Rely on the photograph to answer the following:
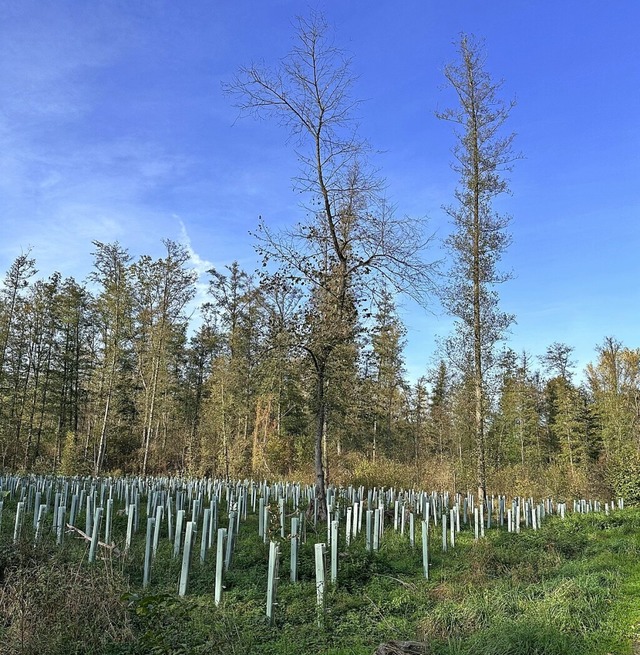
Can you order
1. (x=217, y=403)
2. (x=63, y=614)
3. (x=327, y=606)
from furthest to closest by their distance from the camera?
(x=217, y=403)
(x=327, y=606)
(x=63, y=614)

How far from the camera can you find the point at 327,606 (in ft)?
17.3

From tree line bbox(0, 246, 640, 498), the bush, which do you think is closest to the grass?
the bush

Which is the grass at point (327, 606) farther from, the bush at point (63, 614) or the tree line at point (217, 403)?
the tree line at point (217, 403)

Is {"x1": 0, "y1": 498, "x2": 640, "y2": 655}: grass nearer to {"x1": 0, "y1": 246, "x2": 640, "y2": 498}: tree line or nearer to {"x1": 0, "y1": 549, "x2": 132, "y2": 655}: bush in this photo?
{"x1": 0, "y1": 549, "x2": 132, "y2": 655}: bush

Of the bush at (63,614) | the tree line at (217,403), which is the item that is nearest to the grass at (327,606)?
the bush at (63,614)

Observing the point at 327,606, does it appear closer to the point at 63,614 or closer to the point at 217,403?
the point at 63,614

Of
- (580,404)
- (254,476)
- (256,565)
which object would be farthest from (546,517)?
(580,404)

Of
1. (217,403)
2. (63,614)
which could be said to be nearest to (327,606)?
(63,614)

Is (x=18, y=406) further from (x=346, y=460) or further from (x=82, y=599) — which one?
(x=82, y=599)

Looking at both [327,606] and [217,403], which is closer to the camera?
[327,606]

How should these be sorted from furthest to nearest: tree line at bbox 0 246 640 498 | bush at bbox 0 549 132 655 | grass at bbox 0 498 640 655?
tree line at bbox 0 246 640 498, grass at bbox 0 498 640 655, bush at bbox 0 549 132 655

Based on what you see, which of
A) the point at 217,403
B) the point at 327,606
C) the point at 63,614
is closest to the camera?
the point at 63,614

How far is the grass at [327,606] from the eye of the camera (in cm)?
415

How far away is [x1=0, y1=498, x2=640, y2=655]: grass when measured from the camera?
415 cm
